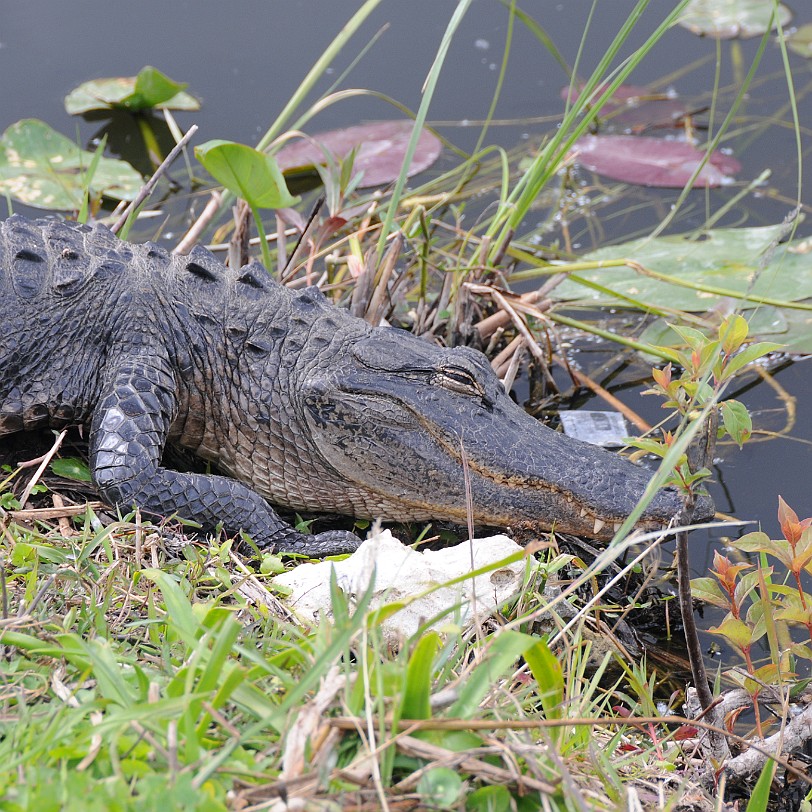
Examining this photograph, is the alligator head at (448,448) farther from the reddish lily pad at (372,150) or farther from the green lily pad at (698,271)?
the reddish lily pad at (372,150)

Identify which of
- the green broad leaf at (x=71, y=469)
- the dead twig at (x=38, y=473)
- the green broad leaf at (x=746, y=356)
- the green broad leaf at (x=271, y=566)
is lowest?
the green broad leaf at (x=271, y=566)

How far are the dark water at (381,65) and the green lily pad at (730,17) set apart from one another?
88mm

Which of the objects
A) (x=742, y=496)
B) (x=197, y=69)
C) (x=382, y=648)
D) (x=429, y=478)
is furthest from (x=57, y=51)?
(x=382, y=648)

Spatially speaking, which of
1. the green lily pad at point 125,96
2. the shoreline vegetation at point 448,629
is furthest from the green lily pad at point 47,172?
the green lily pad at point 125,96

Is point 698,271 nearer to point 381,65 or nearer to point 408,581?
point 408,581

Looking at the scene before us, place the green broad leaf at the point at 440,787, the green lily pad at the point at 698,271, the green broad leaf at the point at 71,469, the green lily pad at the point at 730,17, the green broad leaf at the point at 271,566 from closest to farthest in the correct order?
the green broad leaf at the point at 440,787
the green broad leaf at the point at 271,566
the green broad leaf at the point at 71,469
the green lily pad at the point at 698,271
the green lily pad at the point at 730,17

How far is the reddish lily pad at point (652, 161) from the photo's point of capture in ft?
17.7

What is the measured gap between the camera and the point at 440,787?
153 cm

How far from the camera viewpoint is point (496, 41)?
657cm

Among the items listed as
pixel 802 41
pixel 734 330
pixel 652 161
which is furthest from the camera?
pixel 802 41

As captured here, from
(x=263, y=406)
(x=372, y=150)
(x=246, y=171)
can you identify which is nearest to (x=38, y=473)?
(x=263, y=406)

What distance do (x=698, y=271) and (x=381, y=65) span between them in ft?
9.43

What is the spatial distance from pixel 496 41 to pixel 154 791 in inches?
242

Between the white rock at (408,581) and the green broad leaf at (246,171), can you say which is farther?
the green broad leaf at (246,171)
